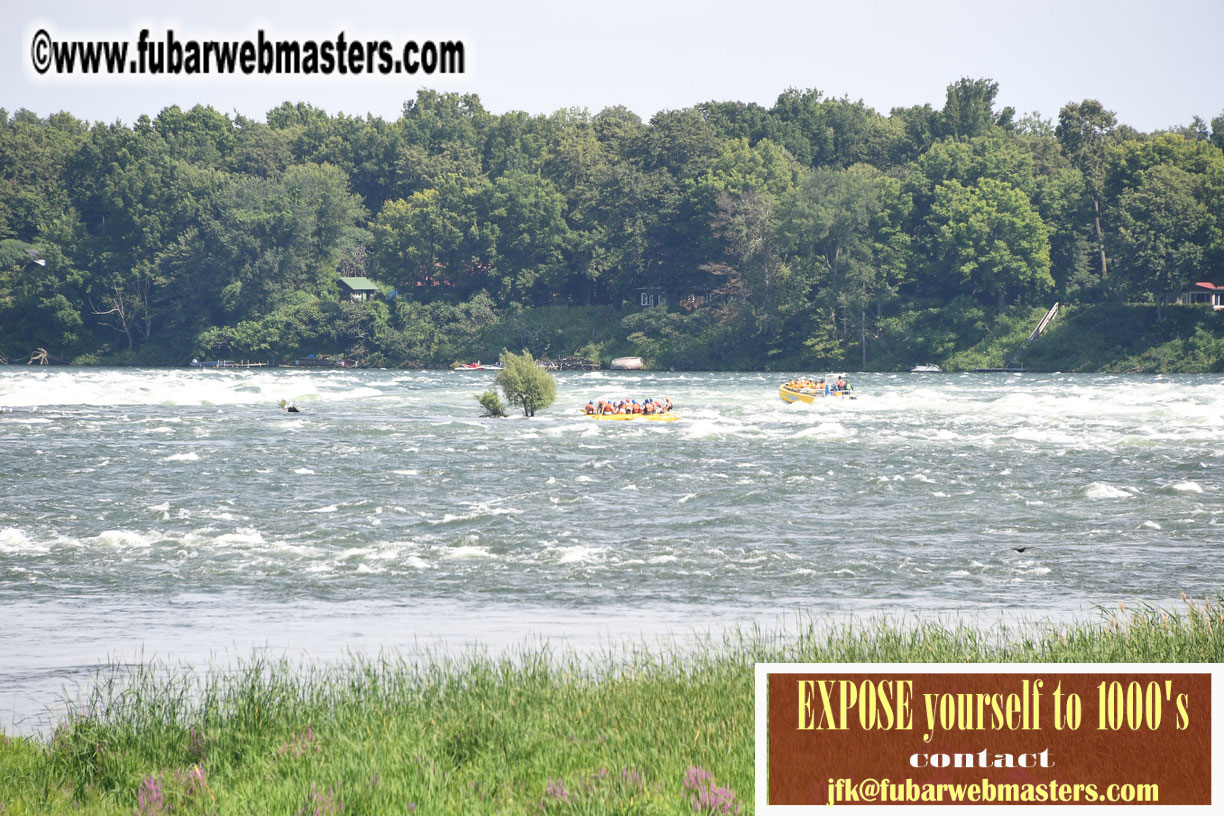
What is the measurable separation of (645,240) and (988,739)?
12212 cm

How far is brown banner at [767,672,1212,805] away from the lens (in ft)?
22.9

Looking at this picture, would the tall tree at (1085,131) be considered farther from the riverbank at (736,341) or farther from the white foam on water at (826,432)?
the white foam on water at (826,432)

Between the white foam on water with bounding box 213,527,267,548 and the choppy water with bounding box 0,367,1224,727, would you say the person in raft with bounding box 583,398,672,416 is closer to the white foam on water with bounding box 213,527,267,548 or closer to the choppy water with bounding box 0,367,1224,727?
the choppy water with bounding box 0,367,1224,727

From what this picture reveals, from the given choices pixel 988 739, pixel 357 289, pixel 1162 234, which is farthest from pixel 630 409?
pixel 357 289

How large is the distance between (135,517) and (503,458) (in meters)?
14.0

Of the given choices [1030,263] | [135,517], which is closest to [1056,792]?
[135,517]

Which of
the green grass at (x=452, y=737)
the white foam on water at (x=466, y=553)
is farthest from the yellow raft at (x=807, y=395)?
the green grass at (x=452, y=737)

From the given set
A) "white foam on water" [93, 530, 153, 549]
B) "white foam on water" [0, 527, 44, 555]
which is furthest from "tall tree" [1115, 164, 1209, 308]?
"white foam on water" [0, 527, 44, 555]

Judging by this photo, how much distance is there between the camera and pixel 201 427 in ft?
172

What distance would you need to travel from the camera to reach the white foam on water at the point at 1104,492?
99.9ft

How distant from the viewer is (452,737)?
10203 millimetres

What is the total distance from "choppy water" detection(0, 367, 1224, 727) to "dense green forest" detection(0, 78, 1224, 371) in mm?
58535

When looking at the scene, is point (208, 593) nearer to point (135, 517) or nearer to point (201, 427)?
point (135, 517)

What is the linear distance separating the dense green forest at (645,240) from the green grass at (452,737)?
97.6 metres
